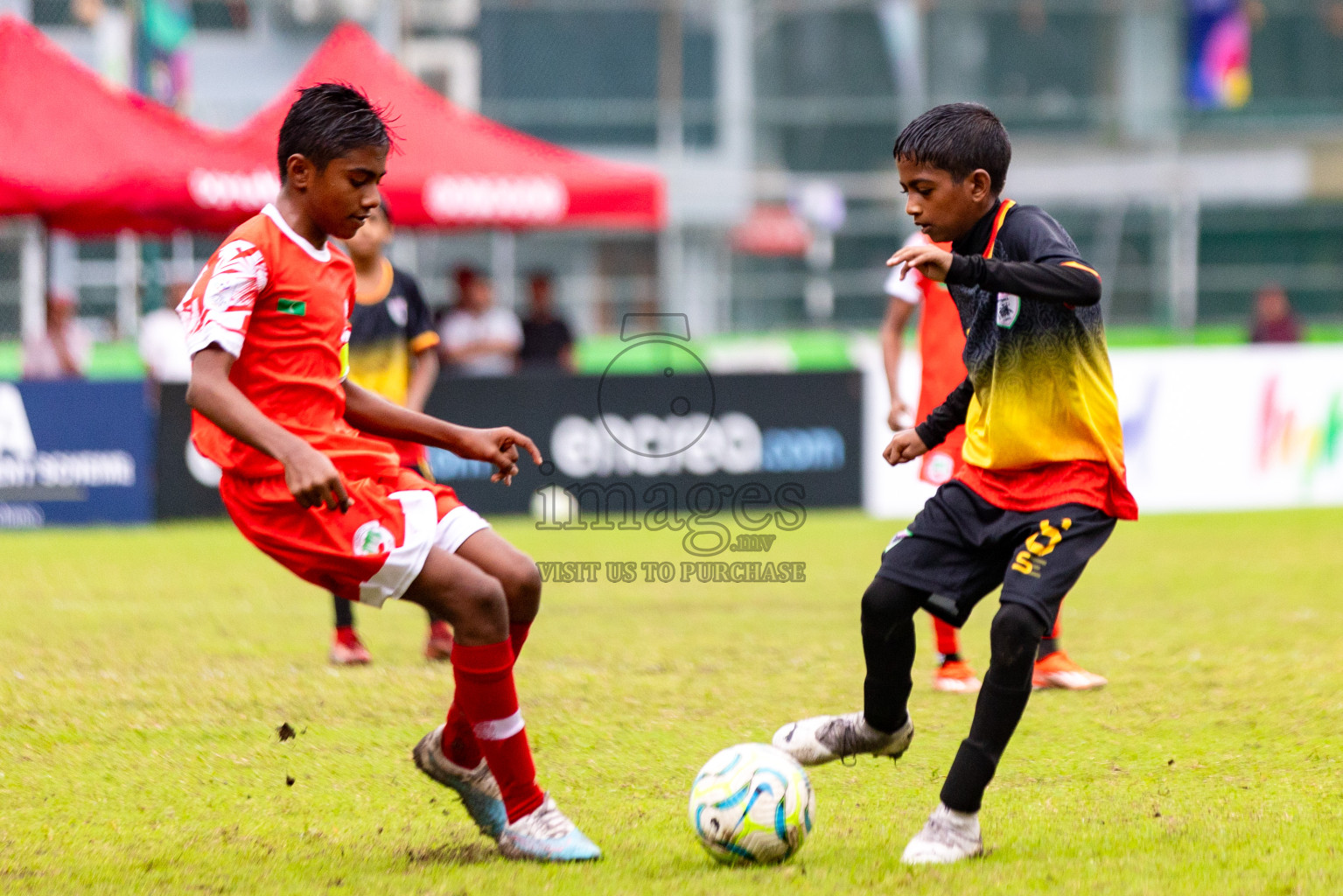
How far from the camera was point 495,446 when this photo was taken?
4164mm

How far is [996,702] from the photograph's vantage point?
3.90 metres

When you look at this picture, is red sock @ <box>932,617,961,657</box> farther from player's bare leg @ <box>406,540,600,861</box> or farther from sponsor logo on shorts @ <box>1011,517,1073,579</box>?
player's bare leg @ <box>406,540,600,861</box>

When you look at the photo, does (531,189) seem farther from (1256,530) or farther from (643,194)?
(1256,530)

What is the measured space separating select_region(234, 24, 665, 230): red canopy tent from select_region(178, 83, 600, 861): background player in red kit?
34.5 ft

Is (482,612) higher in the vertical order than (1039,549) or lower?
lower

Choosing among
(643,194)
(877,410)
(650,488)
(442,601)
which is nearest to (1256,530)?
(877,410)

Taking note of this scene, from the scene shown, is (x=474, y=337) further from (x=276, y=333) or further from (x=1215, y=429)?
(x=276, y=333)

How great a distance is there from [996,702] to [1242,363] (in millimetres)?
10693

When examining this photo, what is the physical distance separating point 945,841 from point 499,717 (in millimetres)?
1100

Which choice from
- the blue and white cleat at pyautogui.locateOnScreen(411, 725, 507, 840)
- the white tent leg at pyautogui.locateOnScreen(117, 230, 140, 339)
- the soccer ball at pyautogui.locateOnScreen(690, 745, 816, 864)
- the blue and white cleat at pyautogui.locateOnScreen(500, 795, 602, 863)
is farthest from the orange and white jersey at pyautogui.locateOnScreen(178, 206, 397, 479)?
the white tent leg at pyautogui.locateOnScreen(117, 230, 140, 339)

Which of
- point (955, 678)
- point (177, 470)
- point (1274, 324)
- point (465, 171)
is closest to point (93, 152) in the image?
point (177, 470)

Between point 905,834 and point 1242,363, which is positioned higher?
point 1242,363

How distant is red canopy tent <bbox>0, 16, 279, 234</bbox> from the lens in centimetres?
1364

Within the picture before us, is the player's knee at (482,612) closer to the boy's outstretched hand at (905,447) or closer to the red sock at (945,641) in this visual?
the boy's outstretched hand at (905,447)
